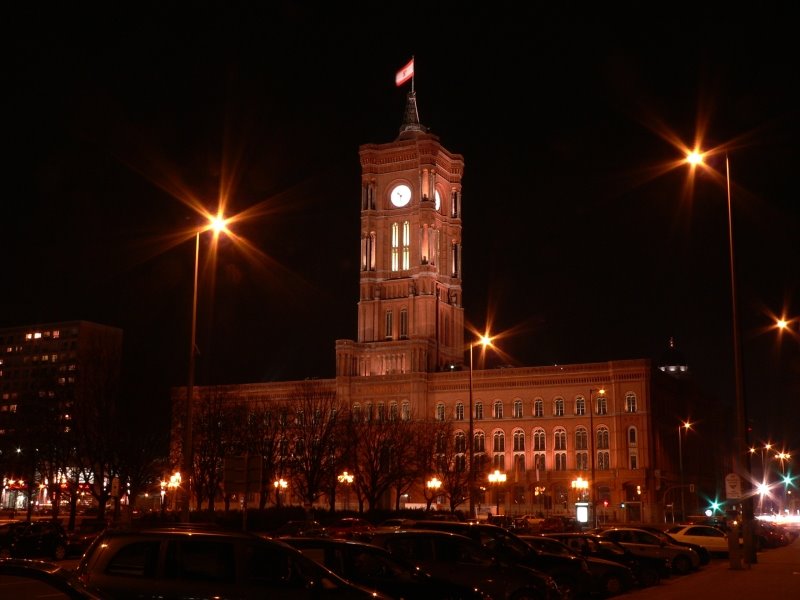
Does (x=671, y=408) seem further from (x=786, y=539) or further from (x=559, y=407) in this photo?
(x=786, y=539)

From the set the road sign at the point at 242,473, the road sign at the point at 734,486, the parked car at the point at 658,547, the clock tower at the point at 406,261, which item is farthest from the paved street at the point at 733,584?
the clock tower at the point at 406,261

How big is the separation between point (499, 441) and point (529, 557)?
91865mm

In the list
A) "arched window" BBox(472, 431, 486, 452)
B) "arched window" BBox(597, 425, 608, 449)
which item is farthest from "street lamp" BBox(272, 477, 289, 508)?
"arched window" BBox(597, 425, 608, 449)

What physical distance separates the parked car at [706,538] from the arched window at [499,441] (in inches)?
2755

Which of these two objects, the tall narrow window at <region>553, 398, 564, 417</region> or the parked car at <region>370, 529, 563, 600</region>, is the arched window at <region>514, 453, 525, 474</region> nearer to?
the tall narrow window at <region>553, 398, 564, 417</region>

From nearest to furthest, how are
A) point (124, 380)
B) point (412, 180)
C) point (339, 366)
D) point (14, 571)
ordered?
point (14, 571) < point (124, 380) < point (339, 366) < point (412, 180)

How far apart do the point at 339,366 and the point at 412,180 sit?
27.7 m

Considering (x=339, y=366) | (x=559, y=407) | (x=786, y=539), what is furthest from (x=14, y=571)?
(x=339, y=366)

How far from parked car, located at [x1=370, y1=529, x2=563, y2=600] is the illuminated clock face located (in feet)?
370

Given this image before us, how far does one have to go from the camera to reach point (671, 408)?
119m

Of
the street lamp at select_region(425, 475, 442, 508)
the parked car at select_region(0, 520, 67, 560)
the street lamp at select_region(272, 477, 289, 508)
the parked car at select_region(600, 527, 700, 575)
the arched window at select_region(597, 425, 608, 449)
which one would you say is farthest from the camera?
the arched window at select_region(597, 425, 608, 449)

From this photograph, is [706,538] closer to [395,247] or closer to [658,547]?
[658,547]

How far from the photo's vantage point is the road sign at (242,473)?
915 inches

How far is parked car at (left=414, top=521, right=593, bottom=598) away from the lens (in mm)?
23250
